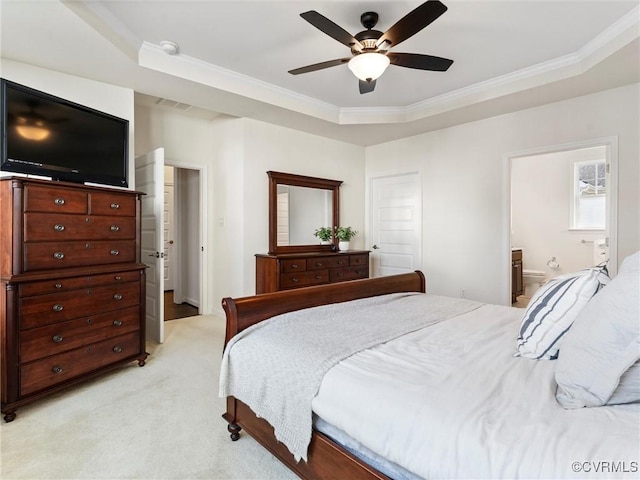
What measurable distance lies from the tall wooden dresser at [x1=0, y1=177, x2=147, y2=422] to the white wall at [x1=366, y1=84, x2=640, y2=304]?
3.67m

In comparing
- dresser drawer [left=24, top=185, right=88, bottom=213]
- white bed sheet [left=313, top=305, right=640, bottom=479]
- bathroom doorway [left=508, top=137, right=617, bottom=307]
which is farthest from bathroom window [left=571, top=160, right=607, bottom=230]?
dresser drawer [left=24, top=185, right=88, bottom=213]

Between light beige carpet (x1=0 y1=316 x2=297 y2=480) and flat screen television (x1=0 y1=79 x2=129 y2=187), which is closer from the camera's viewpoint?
light beige carpet (x1=0 y1=316 x2=297 y2=480)

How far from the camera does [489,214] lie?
4109mm

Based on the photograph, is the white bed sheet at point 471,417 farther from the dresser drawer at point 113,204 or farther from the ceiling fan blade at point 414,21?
the dresser drawer at point 113,204

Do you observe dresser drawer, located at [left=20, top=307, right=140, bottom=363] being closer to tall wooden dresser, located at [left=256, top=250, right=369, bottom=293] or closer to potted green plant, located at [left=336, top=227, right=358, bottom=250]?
tall wooden dresser, located at [left=256, top=250, right=369, bottom=293]

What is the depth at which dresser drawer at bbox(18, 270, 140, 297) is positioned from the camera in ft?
7.00

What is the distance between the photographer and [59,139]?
2447mm

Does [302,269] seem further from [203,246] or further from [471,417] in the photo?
[471,417]

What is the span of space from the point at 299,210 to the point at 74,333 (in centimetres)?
294

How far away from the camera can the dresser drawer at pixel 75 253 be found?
2.17m

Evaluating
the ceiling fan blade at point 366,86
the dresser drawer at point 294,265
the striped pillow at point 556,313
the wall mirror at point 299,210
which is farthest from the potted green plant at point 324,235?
the striped pillow at point 556,313

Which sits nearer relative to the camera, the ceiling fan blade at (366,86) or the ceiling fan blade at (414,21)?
the ceiling fan blade at (414,21)

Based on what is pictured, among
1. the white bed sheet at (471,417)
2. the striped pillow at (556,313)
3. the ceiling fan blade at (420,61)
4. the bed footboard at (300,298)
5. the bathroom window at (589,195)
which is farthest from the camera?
the bathroom window at (589,195)

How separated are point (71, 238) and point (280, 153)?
8.89 ft
